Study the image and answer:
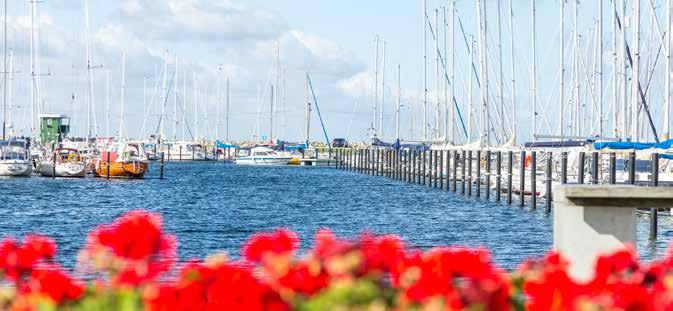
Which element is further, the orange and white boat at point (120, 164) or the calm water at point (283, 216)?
the orange and white boat at point (120, 164)

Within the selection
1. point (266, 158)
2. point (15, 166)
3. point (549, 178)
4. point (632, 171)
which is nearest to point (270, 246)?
point (632, 171)

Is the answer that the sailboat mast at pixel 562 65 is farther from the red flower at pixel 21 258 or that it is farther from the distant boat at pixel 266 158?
the distant boat at pixel 266 158

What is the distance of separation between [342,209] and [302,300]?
50.4 m

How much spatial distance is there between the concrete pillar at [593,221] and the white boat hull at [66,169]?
8220cm

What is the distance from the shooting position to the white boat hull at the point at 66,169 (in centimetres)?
9238

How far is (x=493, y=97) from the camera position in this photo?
8544cm

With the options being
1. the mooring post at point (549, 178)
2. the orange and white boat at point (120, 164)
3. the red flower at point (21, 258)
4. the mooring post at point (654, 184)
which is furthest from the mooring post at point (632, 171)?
the orange and white boat at point (120, 164)

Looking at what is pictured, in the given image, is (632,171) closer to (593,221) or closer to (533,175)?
(533,175)

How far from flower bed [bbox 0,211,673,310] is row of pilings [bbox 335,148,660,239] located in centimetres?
2656

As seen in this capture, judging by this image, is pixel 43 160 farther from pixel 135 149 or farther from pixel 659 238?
pixel 659 238

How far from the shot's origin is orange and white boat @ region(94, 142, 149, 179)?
9169 centimetres

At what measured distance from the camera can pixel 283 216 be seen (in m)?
51.7

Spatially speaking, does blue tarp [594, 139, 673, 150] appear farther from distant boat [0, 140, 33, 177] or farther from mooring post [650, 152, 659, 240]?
distant boat [0, 140, 33, 177]

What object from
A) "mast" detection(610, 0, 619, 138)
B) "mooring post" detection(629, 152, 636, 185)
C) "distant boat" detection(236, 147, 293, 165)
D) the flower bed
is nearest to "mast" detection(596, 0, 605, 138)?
"mast" detection(610, 0, 619, 138)
